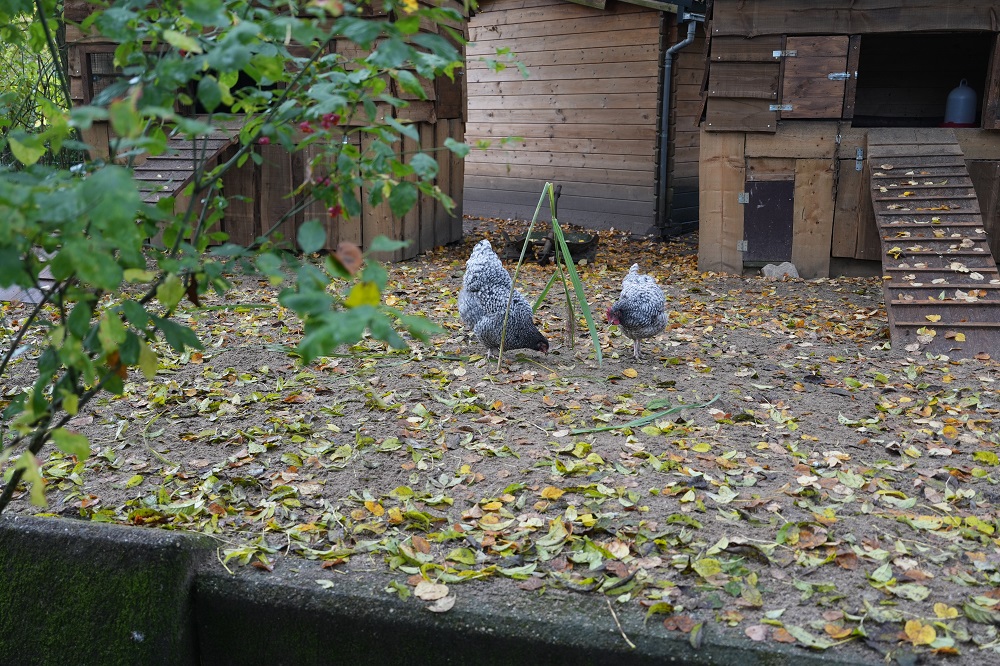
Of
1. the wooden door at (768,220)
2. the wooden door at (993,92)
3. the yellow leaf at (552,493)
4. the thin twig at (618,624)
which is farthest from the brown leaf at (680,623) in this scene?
the wooden door at (993,92)

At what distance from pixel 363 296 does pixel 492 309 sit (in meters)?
3.95

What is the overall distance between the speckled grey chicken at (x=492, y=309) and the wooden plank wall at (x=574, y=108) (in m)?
5.75

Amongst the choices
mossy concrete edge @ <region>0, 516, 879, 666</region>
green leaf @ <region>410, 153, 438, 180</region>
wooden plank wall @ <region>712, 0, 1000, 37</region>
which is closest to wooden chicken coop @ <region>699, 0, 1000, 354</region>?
wooden plank wall @ <region>712, 0, 1000, 37</region>

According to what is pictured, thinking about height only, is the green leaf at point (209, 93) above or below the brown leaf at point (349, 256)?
above

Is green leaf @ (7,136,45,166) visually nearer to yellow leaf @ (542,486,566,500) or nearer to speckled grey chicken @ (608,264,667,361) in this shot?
yellow leaf @ (542,486,566,500)

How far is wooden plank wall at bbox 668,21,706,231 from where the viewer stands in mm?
11555

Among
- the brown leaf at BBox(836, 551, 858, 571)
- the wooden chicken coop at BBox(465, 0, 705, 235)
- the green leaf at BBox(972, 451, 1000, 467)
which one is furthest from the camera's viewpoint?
the wooden chicken coop at BBox(465, 0, 705, 235)

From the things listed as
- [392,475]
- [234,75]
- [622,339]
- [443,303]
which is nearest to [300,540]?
[392,475]

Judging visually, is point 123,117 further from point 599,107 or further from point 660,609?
point 599,107

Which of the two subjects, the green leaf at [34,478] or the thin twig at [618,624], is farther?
the thin twig at [618,624]

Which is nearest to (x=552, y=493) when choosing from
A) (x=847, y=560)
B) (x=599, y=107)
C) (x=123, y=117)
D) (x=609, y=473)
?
(x=609, y=473)

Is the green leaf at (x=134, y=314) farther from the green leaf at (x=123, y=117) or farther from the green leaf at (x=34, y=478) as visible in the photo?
the green leaf at (x=123, y=117)

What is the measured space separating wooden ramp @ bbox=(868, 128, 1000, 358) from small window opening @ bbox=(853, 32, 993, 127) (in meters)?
2.27

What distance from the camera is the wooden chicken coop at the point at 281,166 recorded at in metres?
8.07
